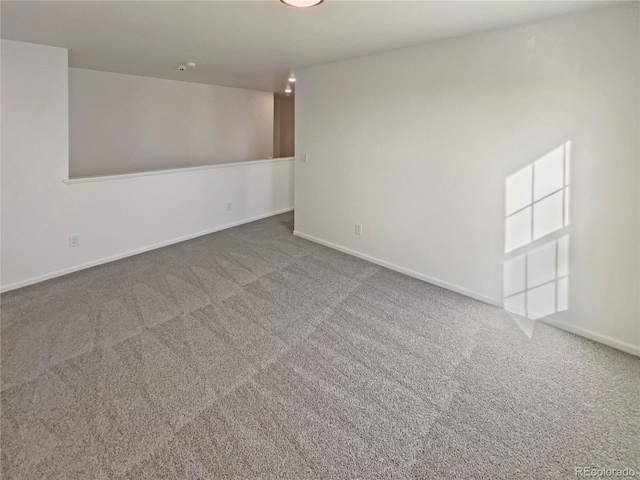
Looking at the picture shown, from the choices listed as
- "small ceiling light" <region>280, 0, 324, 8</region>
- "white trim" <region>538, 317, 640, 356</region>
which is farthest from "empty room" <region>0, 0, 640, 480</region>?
"small ceiling light" <region>280, 0, 324, 8</region>

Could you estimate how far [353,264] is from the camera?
4.29m

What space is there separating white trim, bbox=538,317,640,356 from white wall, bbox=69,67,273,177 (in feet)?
17.5

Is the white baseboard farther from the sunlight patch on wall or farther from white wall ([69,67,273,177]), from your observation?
white wall ([69,67,273,177])

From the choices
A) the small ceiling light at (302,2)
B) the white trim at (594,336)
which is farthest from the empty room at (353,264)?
the small ceiling light at (302,2)

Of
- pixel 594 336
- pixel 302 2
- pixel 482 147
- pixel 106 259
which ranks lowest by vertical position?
pixel 594 336

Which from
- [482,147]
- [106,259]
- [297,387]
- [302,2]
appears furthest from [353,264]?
[106,259]

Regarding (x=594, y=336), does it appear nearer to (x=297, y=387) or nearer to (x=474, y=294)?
(x=474, y=294)

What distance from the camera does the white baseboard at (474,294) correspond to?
2.60 m

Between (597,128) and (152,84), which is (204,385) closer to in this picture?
(597,128)

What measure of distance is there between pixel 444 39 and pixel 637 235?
2220mm

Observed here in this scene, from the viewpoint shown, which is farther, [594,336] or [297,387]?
[594,336]

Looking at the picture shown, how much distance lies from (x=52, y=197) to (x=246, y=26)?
2671 millimetres

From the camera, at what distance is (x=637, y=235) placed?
2.44 metres

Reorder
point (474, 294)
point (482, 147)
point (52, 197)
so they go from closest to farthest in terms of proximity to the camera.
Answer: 1. point (482, 147)
2. point (474, 294)
3. point (52, 197)
